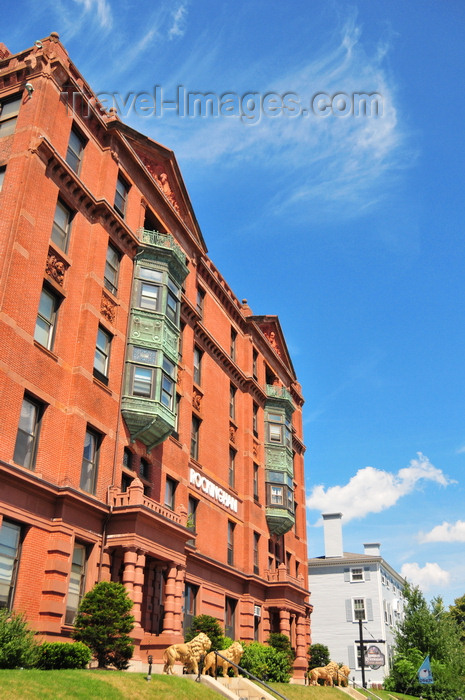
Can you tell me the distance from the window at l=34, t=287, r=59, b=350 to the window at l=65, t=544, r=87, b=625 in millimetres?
7836

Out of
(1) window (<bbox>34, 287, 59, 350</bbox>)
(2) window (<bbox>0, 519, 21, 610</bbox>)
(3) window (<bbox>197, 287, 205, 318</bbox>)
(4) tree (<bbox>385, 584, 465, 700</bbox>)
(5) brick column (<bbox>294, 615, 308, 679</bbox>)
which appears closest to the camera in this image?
(2) window (<bbox>0, 519, 21, 610</bbox>)

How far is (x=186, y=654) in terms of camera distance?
23.4 metres

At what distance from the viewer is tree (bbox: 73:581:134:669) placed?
21.2 metres

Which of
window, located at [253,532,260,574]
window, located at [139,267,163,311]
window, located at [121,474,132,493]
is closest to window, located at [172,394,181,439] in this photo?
window, located at [121,474,132,493]

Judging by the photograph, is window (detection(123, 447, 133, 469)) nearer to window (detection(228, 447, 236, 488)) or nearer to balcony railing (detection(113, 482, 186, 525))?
balcony railing (detection(113, 482, 186, 525))

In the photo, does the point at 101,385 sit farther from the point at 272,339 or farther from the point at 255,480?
the point at 272,339

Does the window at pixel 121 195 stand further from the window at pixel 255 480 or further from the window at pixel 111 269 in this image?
the window at pixel 255 480

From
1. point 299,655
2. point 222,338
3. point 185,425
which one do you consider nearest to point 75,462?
point 185,425

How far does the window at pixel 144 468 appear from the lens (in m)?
29.5

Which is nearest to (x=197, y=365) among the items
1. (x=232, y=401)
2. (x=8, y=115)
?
(x=232, y=401)

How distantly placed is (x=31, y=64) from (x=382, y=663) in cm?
6367

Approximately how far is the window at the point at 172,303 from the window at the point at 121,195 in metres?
4.25

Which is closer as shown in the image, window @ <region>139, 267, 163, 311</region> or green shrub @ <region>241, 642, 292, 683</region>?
window @ <region>139, 267, 163, 311</region>

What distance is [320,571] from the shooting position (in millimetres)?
74188
